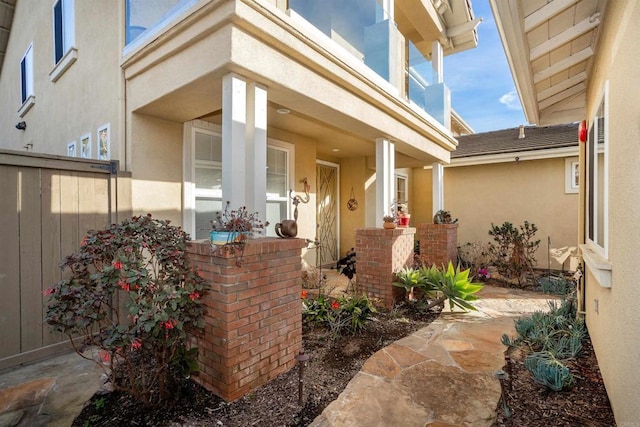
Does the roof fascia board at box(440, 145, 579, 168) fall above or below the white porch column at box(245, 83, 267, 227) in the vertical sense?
above

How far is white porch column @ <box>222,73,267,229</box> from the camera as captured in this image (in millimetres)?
3064

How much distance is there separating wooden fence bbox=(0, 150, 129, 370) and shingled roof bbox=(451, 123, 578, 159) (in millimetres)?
9585

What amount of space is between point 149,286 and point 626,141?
12.1 feet

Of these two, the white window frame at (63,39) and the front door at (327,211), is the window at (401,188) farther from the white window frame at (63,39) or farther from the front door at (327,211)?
the white window frame at (63,39)

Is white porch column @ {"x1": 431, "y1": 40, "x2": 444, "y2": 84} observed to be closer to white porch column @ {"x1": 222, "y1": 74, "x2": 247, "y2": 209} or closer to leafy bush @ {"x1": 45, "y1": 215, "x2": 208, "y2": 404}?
white porch column @ {"x1": 222, "y1": 74, "x2": 247, "y2": 209}

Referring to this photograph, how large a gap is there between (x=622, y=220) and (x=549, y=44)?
9.16 feet

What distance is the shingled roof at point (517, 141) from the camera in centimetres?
886

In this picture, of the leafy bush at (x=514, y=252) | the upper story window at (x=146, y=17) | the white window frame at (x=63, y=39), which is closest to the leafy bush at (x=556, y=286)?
the leafy bush at (x=514, y=252)

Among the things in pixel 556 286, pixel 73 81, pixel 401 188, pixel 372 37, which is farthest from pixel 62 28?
pixel 556 286

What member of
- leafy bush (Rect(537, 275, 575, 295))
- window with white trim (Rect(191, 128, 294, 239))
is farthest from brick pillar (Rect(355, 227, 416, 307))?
leafy bush (Rect(537, 275, 575, 295))

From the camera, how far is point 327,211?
904 cm

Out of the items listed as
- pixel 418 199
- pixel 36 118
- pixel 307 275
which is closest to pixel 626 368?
pixel 307 275

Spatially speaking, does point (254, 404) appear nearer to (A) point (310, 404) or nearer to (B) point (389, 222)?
(A) point (310, 404)

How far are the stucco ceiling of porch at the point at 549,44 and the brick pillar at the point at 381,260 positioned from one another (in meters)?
2.97
